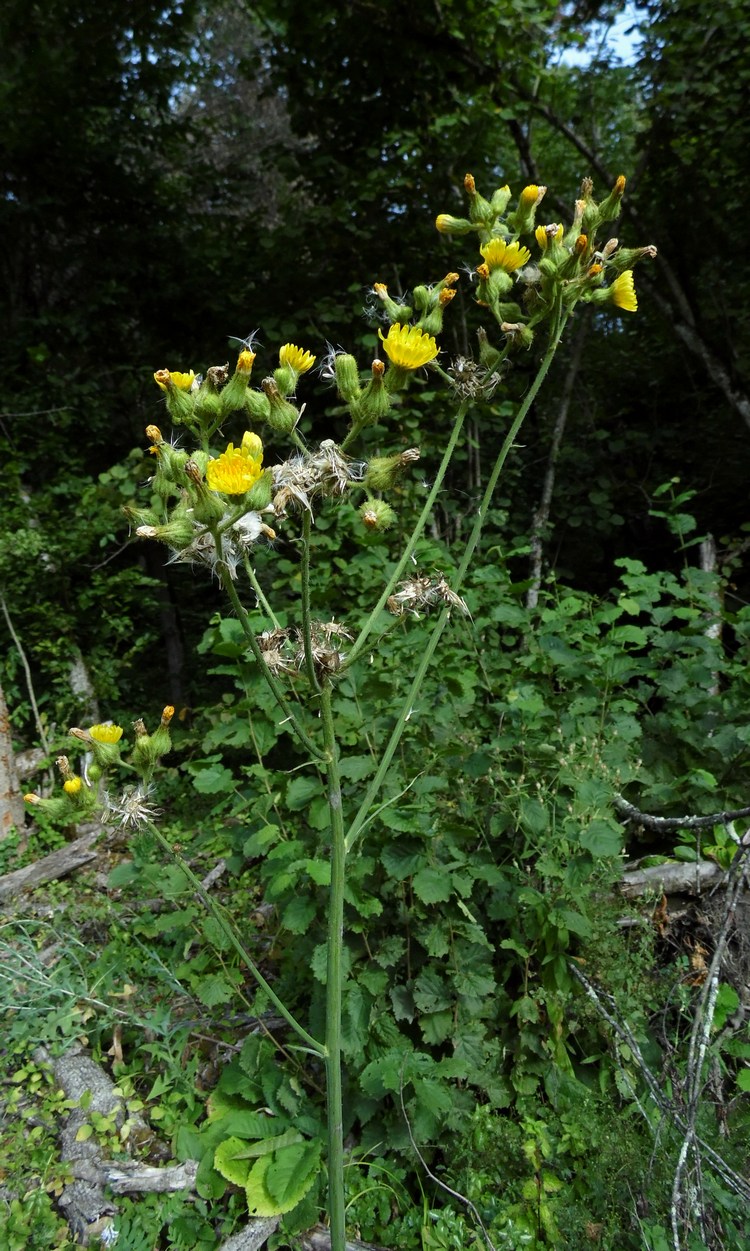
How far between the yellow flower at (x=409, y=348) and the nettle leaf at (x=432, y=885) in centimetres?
114

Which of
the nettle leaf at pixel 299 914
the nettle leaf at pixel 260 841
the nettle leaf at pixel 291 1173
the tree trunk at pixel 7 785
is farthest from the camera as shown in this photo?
the tree trunk at pixel 7 785

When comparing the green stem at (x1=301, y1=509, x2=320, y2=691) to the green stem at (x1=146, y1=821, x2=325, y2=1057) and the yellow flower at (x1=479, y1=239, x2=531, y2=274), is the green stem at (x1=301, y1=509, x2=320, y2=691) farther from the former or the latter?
the yellow flower at (x1=479, y1=239, x2=531, y2=274)

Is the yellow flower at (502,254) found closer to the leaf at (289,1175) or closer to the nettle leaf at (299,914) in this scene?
the nettle leaf at (299,914)

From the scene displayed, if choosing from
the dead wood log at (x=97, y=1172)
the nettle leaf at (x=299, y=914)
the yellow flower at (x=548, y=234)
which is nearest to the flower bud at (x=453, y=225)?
the yellow flower at (x=548, y=234)

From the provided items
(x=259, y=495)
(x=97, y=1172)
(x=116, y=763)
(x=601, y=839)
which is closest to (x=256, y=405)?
(x=259, y=495)

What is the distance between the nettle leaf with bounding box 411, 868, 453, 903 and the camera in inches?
64.9

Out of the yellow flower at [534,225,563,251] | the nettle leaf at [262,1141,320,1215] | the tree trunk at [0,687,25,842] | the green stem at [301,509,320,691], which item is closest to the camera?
the green stem at [301,509,320,691]

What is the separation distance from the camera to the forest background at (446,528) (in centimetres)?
177

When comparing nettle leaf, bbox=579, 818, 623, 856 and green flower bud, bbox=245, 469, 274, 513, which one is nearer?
green flower bud, bbox=245, 469, 274, 513

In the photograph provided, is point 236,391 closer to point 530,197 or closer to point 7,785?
point 530,197

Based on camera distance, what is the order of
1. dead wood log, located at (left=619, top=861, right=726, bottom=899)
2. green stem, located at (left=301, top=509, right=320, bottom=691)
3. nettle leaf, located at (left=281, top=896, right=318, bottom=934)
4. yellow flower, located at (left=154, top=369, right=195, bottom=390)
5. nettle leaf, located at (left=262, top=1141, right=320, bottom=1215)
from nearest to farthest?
Answer: green stem, located at (left=301, top=509, right=320, bottom=691)
yellow flower, located at (left=154, top=369, right=195, bottom=390)
nettle leaf, located at (left=262, top=1141, right=320, bottom=1215)
nettle leaf, located at (left=281, top=896, right=318, bottom=934)
dead wood log, located at (left=619, top=861, right=726, bottom=899)

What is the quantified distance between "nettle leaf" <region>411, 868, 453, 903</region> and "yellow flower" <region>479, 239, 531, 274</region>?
4.27 ft

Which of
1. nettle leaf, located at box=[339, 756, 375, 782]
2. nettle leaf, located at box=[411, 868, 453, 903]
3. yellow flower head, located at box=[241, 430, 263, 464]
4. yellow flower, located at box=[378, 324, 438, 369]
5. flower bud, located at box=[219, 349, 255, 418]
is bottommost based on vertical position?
nettle leaf, located at box=[411, 868, 453, 903]

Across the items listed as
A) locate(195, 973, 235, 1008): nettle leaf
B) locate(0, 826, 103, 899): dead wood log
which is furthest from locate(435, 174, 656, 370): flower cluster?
locate(0, 826, 103, 899): dead wood log
